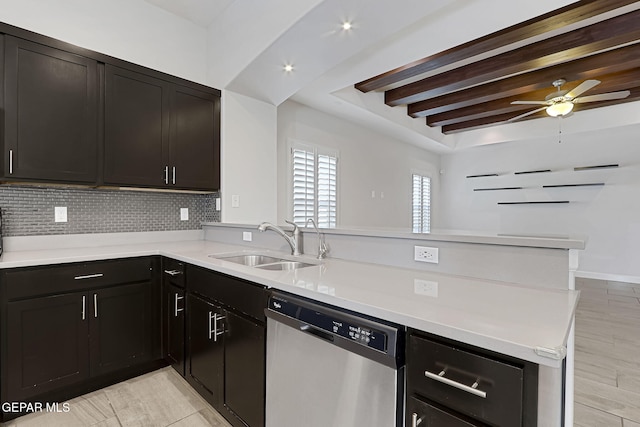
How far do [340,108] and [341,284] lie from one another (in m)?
3.74

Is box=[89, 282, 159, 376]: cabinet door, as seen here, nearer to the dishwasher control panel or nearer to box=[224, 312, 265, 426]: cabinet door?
box=[224, 312, 265, 426]: cabinet door

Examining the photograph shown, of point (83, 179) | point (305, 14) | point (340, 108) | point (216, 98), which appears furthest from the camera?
point (340, 108)

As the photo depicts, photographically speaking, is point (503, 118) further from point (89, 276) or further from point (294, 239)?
point (89, 276)

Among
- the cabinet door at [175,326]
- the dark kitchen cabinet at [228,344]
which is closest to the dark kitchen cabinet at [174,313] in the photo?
the cabinet door at [175,326]

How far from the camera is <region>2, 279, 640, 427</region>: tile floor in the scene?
189 cm

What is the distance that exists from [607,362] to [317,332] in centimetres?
286

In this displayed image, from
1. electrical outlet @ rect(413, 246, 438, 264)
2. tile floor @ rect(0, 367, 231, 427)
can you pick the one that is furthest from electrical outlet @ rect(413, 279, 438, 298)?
tile floor @ rect(0, 367, 231, 427)

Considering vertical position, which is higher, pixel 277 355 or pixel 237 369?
pixel 277 355

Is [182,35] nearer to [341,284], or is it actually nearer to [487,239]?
[341,284]

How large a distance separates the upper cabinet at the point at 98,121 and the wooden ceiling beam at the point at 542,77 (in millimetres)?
3503

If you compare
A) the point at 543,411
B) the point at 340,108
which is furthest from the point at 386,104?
the point at 543,411

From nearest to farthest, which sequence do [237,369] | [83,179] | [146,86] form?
[237,369] < [83,179] < [146,86]

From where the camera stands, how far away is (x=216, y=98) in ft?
10.3

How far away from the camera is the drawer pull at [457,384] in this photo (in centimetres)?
83
